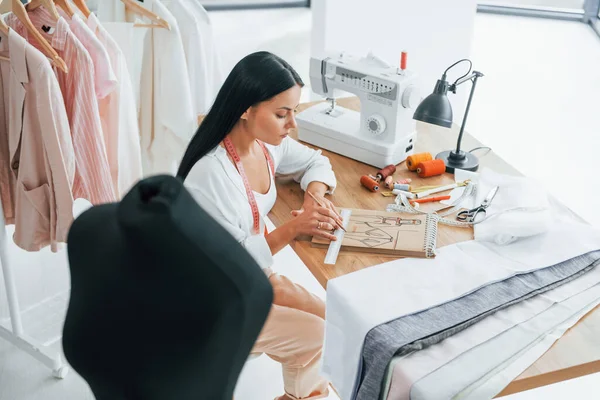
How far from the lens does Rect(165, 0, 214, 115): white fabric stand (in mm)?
2697

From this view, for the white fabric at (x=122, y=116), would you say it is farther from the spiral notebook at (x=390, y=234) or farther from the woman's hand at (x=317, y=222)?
the spiral notebook at (x=390, y=234)

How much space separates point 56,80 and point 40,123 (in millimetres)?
143

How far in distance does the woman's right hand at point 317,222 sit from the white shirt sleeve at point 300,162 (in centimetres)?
22

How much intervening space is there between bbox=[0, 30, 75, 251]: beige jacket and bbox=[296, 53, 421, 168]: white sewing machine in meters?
0.83

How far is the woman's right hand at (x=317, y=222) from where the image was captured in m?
1.96

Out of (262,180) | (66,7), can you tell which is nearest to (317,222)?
(262,180)

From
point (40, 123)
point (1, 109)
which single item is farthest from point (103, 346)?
point (1, 109)

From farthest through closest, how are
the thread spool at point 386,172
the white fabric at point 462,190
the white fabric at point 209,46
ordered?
the white fabric at point 209,46 < the thread spool at point 386,172 < the white fabric at point 462,190

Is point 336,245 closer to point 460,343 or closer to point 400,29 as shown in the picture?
point 460,343

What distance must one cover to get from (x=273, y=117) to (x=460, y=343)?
799 millimetres

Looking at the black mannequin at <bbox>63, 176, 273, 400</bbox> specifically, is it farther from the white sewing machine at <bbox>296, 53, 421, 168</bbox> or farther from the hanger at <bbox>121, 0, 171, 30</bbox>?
the hanger at <bbox>121, 0, 171, 30</bbox>

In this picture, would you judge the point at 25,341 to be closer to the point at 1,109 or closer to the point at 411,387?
the point at 1,109

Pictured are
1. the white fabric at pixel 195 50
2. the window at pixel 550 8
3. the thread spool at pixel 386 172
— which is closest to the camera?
the thread spool at pixel 386 172

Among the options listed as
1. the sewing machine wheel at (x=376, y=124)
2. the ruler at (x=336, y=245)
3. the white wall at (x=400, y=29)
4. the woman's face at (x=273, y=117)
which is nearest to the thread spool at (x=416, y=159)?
the sewing machine wheel at (x=376, y=124)
